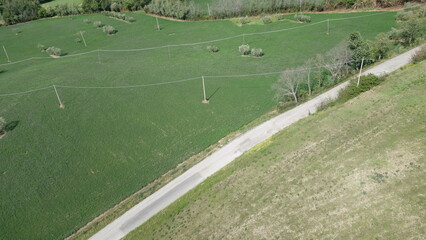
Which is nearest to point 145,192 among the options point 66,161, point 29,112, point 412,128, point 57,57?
point 66,161

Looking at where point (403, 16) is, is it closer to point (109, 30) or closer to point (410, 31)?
point (410, 31)

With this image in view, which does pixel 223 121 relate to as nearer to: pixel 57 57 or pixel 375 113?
pixel 375 113

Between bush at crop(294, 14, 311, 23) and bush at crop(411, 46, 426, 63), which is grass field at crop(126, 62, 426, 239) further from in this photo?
bush at crop(294, 14, 311, 23)

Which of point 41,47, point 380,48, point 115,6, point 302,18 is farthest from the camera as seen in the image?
point 115,6

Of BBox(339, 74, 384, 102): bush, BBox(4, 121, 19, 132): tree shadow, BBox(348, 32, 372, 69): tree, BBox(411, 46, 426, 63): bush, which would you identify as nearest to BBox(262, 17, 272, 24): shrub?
BBox(348, 32, 372, 69): tree

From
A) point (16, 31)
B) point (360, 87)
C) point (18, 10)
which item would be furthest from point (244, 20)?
point (18, 10)

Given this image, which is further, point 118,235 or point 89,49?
point 89,49
